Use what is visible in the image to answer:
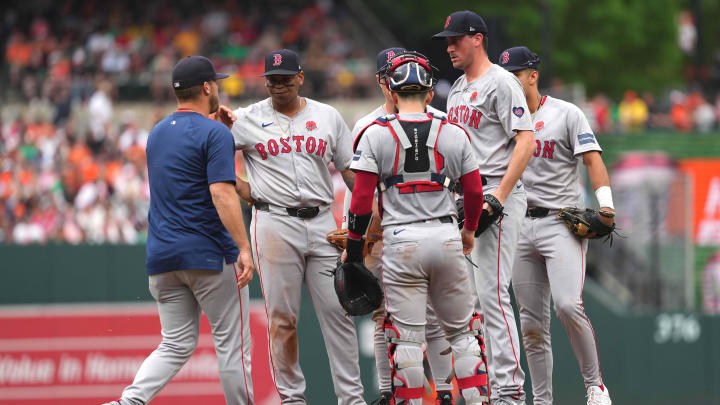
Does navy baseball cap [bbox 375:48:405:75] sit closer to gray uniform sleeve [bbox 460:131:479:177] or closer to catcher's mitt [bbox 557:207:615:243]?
gray uniform sleeve [bbox 460:131:479:177]

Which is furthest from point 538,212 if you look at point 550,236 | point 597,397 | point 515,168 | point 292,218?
point 292,218

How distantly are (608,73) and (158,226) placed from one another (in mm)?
31402

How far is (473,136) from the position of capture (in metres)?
A: 7.92

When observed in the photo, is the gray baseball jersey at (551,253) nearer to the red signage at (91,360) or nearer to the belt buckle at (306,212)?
the belt buckle at (306,212)

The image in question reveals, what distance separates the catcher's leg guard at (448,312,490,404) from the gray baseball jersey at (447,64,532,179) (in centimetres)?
136

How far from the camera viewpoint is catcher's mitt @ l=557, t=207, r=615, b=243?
26.2 feet

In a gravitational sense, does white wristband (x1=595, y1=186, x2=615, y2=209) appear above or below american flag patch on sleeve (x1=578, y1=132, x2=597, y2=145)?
below

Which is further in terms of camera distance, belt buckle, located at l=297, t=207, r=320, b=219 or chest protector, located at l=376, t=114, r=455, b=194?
belt buckle, located at l=297, t=207, r=320, b=219

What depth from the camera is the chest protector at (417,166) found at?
22.3ft

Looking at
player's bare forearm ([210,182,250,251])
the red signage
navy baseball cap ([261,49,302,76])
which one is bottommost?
the red signage

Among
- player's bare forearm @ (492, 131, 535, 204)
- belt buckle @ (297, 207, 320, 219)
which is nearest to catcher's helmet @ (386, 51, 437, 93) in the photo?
player's bare forearm @ (492, 131, 535, 204)

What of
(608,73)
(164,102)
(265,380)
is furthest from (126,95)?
(608,73)

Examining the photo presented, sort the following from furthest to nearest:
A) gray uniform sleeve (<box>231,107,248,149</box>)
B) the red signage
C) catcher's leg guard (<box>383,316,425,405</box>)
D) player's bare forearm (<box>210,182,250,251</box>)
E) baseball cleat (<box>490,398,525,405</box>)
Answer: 1. the red signage
2. gray uniform sleeve (<box>231,107,248,149</box>)
3. baseball cleat (<box>490,398,525,405</box>)
4. player's bare forearm (<box>210,182,250,251</box>)
5. catcher's leg guard (<box>383,316,425,405</box>)

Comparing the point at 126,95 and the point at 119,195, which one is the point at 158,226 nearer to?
the point at 119,195
